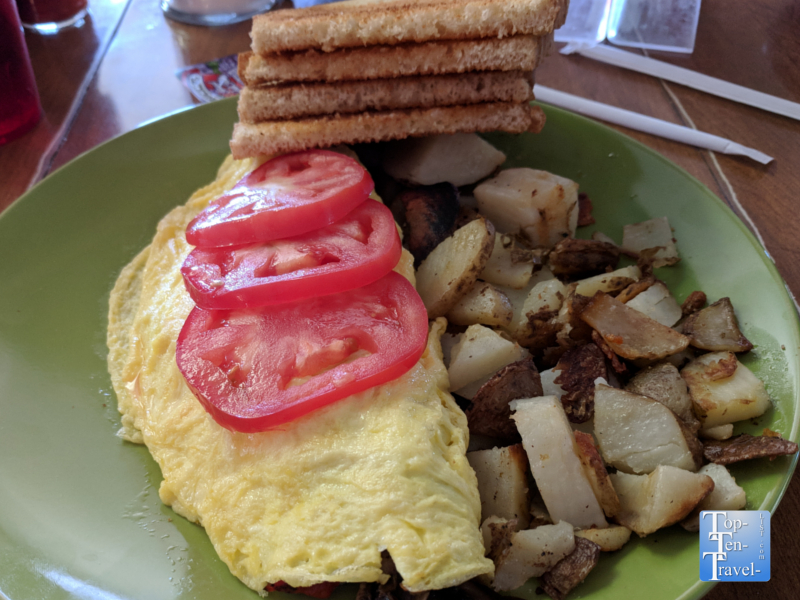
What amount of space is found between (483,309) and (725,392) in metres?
0.75

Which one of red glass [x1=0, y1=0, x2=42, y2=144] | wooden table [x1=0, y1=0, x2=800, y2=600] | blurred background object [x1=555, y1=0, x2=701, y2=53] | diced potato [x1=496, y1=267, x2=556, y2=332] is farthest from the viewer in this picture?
blurred background object [x1=555, y1=0, x2=701, y2=53]

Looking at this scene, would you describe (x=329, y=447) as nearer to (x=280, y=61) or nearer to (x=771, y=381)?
(x=771, y=381)

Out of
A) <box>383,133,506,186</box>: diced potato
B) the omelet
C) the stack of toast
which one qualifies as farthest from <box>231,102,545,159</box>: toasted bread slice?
the omelet

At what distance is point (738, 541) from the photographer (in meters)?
1.47

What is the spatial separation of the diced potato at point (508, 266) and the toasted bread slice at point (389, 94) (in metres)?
0.58

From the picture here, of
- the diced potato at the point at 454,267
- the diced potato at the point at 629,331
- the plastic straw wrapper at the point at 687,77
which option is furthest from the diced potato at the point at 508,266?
the plastic straw wrapper at the point at 687,77

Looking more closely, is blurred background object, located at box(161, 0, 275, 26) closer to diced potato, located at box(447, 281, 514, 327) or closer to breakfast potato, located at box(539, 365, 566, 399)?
diced potato, located at box(447, 281, 514, 327)

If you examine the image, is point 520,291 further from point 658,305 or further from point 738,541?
point 738,541

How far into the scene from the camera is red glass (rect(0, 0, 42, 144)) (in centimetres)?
303

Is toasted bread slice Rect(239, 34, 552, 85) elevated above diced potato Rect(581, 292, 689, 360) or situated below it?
above

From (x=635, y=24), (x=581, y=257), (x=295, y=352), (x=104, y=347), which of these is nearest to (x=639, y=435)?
(x=581, y=257)

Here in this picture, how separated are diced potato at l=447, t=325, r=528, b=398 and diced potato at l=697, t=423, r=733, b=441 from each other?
57 cm

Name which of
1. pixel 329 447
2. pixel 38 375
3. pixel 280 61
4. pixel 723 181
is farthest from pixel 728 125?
pixel 38 375

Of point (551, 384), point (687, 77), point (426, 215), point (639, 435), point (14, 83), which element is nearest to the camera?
point (639, 435)
